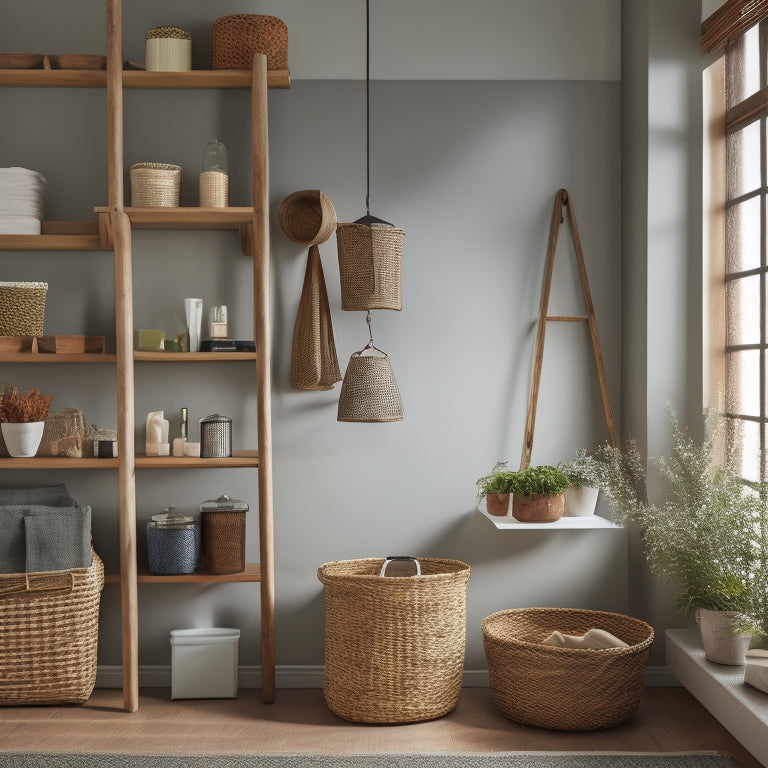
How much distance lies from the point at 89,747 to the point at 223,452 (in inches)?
46.3

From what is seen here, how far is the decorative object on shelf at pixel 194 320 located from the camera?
3.53 m

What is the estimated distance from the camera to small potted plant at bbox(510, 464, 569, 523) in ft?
11.2

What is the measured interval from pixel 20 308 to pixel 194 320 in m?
0.69

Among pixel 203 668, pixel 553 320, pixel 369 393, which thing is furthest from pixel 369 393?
pixel 203 668

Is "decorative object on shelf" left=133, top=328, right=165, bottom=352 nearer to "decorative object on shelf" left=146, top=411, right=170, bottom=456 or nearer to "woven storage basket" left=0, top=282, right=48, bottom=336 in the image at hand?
"decorative object on shelf" left=146, top=411, right=170, bottom=456

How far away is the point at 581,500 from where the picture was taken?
3.55 metres

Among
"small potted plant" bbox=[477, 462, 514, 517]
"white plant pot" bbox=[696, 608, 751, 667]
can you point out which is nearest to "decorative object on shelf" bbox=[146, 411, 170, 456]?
"small potted plant" bbox=[477, 462, 514, 517]

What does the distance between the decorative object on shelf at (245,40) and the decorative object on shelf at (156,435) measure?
147 cm

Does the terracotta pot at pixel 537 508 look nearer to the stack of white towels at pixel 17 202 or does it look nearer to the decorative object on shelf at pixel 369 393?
the decorative object on shelf at pixel 369 393

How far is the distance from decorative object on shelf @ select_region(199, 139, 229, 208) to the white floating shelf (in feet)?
5.58

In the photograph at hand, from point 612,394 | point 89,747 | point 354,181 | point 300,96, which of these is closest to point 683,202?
point 612,394

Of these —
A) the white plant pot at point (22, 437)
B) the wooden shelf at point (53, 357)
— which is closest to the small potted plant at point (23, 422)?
the white plant pot at point (22, 437)

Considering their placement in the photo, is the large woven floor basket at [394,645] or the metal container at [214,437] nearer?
the large woven floor basket at [394,645]

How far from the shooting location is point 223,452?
11.5 ft
